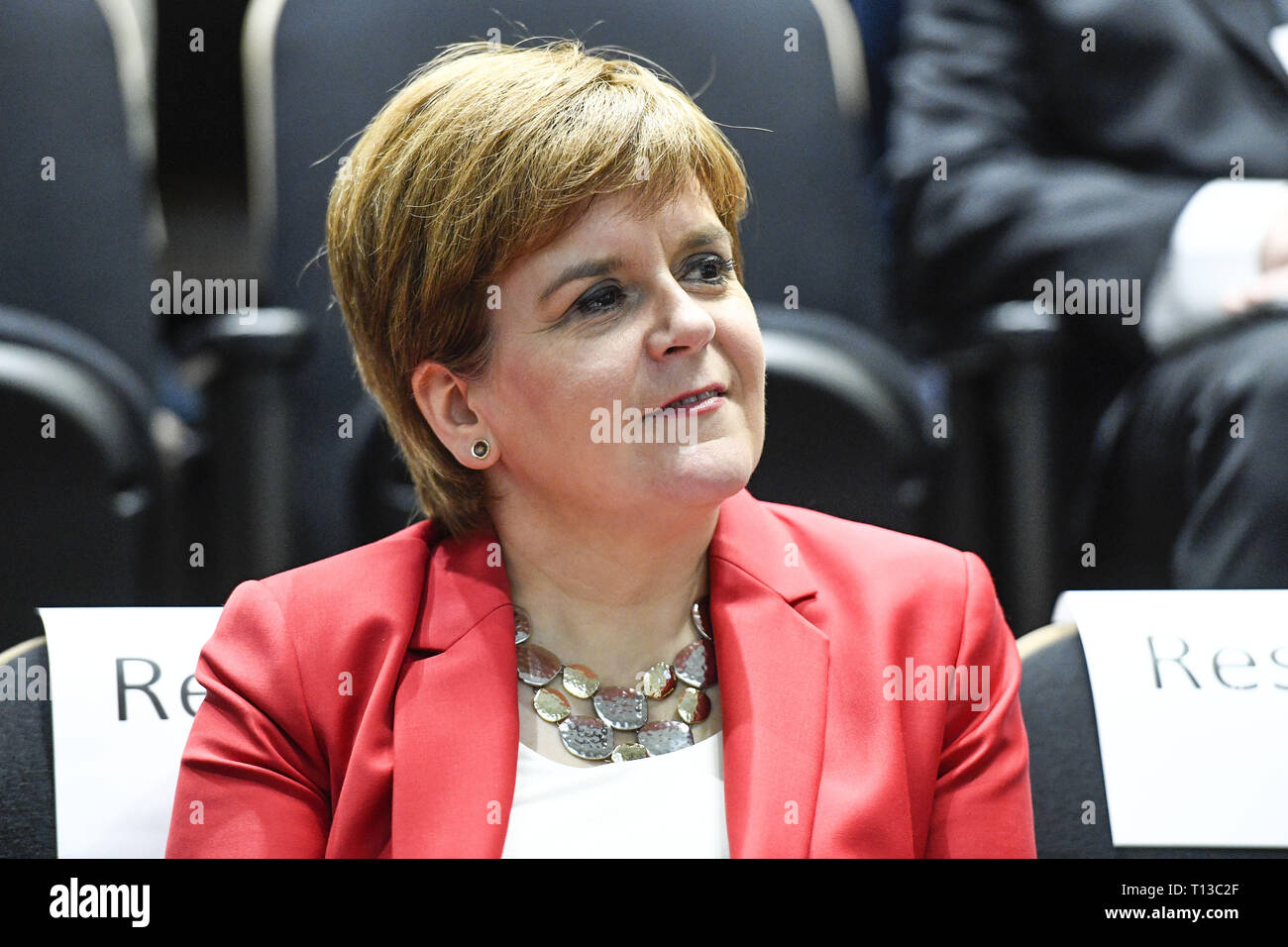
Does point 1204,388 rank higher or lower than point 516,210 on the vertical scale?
lower

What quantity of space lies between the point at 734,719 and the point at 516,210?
470 mm

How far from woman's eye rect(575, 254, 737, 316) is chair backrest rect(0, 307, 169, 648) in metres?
0.58

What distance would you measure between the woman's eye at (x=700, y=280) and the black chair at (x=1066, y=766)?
0.46m

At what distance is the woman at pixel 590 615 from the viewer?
43.9 inches

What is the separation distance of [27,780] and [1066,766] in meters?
0.95

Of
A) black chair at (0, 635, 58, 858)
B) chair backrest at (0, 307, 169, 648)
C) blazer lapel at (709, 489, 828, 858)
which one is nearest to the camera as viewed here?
blazer lapel at (709, 489, 828, 858)

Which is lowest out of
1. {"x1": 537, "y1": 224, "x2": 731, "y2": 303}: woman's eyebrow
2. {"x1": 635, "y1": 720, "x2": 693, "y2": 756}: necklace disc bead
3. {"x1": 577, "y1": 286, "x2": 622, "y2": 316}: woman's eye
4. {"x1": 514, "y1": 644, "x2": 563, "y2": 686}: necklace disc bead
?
{"x1": 635, "y1": 720, "x2": 693, "y2": 756}: necklace disc bead

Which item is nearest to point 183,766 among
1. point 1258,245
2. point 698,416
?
point 698,416

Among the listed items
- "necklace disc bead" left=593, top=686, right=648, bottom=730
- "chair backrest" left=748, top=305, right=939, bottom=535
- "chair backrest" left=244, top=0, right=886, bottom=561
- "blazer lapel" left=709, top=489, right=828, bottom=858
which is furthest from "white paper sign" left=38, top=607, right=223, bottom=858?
"chair backrest" left=748, top=305, right=939, bottom=535

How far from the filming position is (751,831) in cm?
109

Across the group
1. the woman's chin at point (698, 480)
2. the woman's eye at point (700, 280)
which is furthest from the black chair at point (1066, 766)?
the woman's eye at point (700, 280)

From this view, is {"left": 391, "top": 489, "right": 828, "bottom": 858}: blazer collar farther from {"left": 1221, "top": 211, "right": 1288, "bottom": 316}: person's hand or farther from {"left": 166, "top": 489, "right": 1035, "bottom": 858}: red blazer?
{"left": 1221, "top": 211, "right": 1288, "bottom": 316}: person's hand

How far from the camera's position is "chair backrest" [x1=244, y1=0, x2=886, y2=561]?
4.96 feet
